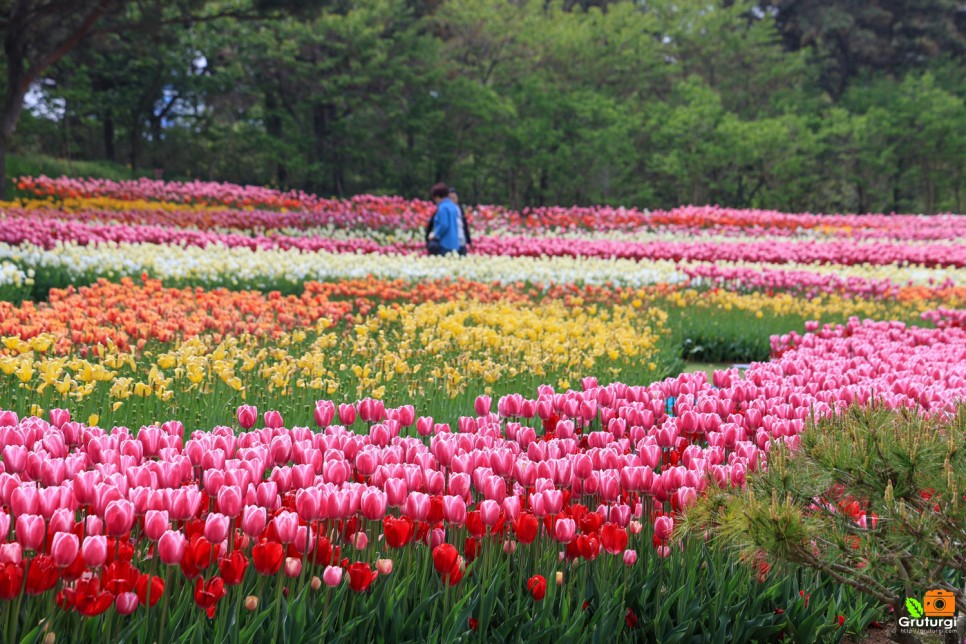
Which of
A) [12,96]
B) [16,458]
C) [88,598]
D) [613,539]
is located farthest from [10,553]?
[12,96]

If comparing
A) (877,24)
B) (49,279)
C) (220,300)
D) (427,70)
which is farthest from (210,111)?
(877,24)

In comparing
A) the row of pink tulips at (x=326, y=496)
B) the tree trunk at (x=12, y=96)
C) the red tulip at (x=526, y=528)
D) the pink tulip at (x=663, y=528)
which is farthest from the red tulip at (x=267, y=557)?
the tree trunk at (x=12, y=96)

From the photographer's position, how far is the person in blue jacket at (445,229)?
49.5ft

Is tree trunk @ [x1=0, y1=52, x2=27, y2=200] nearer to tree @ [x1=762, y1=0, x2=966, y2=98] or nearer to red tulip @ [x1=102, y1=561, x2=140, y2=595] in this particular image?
red tulip @ [x1=102, y1=561, x2=140, y2=595]

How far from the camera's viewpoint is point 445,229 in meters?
15.2

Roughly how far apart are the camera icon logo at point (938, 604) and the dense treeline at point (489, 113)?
27.0 m

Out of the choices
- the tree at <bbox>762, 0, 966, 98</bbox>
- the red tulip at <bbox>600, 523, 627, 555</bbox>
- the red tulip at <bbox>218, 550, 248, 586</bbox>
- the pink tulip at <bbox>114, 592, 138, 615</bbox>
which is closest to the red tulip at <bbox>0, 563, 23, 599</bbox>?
the pink tulip at <bbox>114, 592, 138, 615</bbox>

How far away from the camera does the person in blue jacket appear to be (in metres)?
15.1

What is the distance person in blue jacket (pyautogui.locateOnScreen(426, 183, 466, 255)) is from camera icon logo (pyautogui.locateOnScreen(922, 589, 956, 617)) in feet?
41.5

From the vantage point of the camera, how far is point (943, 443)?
247 cm

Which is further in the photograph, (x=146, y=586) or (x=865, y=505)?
(x=865, y=505)

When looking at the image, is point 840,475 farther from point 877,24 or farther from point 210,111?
point 877,24

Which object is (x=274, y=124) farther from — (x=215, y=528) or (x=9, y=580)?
(x=9, y=580)

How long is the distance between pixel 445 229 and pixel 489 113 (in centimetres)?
1704
